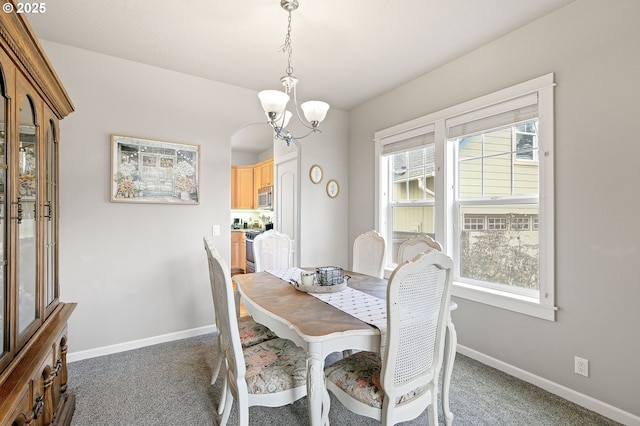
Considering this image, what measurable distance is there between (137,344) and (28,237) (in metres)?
1.82

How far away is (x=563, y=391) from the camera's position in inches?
84.7

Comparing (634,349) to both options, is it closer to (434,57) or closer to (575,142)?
(575,142)

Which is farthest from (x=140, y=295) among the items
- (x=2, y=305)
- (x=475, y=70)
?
(x=475, y=70)

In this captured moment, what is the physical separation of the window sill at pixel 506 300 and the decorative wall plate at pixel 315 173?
6.65ft

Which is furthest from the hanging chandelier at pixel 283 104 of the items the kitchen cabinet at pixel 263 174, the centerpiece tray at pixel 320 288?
the kitchen cabinet at pixel 263 174

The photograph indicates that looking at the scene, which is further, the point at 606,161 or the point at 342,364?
the point at 606,161

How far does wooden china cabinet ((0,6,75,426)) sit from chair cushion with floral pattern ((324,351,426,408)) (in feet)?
4.07

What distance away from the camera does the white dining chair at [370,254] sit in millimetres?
2875

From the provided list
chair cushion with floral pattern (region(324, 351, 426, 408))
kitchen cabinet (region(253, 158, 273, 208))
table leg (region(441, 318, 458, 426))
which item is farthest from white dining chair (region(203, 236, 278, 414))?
kitchen cabinet (region(253, 158, 273, 208))

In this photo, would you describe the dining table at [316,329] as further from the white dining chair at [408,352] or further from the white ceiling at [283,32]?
the white ceiling at [283,32]

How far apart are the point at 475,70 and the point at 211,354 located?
3364mm

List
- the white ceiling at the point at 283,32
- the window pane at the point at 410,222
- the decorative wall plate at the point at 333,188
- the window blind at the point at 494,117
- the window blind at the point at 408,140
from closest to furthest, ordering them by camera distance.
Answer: the white ceiling at the point at 283,32 → the window blind at the point at 494,117 → the window blind at the point at 408,140 → the window pane at the point at 410,222 → the decorative wall plate at the point at 333,188

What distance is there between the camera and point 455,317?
2.90m

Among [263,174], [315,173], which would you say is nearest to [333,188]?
[315,173]
